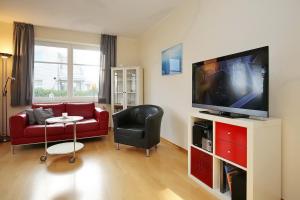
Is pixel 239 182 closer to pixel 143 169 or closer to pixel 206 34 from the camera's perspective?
pixel 143 169

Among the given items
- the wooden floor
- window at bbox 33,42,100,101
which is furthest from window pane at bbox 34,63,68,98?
the wooden floor

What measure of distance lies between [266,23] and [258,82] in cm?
69

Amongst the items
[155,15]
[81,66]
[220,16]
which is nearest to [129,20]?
[155,15]

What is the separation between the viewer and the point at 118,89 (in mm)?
4785

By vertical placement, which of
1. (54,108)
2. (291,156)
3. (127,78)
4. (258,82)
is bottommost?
(291,156)

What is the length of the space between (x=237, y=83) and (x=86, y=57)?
4.06 m

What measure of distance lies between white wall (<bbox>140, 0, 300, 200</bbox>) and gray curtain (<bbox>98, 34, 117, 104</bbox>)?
1.52 metres

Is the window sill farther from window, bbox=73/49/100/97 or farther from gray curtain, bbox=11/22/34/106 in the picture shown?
gray curtain, bbox=11/22/34/106

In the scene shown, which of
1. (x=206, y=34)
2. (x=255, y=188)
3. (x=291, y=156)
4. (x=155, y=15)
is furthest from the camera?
(x=155, y=15)

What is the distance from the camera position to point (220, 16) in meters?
2.35

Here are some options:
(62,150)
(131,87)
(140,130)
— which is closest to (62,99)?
(131,87)

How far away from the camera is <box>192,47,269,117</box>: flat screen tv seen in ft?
5.00

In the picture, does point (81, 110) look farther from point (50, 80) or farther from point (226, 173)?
point (226, 173)

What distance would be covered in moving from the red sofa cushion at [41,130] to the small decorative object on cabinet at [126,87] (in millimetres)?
1552
